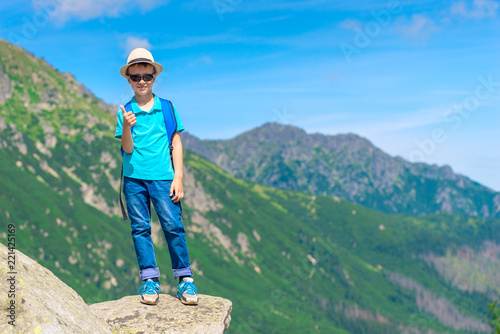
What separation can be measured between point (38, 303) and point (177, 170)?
6106mm

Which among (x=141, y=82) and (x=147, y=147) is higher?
(x=141, y=82)

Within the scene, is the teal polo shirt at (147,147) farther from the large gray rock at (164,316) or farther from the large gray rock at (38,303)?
the large gray rock at (164,316)

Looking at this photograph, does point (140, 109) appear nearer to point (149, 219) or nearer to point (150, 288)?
point (149, 219)

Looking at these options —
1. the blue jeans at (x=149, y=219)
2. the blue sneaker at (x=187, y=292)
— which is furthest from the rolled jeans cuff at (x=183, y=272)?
the blue sneaker at (x=187, y=292)

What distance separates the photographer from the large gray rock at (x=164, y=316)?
13.5 m

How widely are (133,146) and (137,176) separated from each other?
0.98 metres

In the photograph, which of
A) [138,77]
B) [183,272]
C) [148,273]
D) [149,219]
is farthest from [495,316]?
[138,77]

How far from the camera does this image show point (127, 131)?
1436cm

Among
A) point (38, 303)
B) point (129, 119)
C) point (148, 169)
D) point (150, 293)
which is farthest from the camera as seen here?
point (150, 293)

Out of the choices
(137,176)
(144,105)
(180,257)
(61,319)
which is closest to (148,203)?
(137,176)

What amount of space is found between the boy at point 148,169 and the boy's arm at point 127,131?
0.03 m

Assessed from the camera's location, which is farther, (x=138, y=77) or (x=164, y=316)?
(x=138, y=77)

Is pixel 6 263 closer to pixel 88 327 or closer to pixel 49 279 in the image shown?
pixel 49 279

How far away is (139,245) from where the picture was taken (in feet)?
50.2
